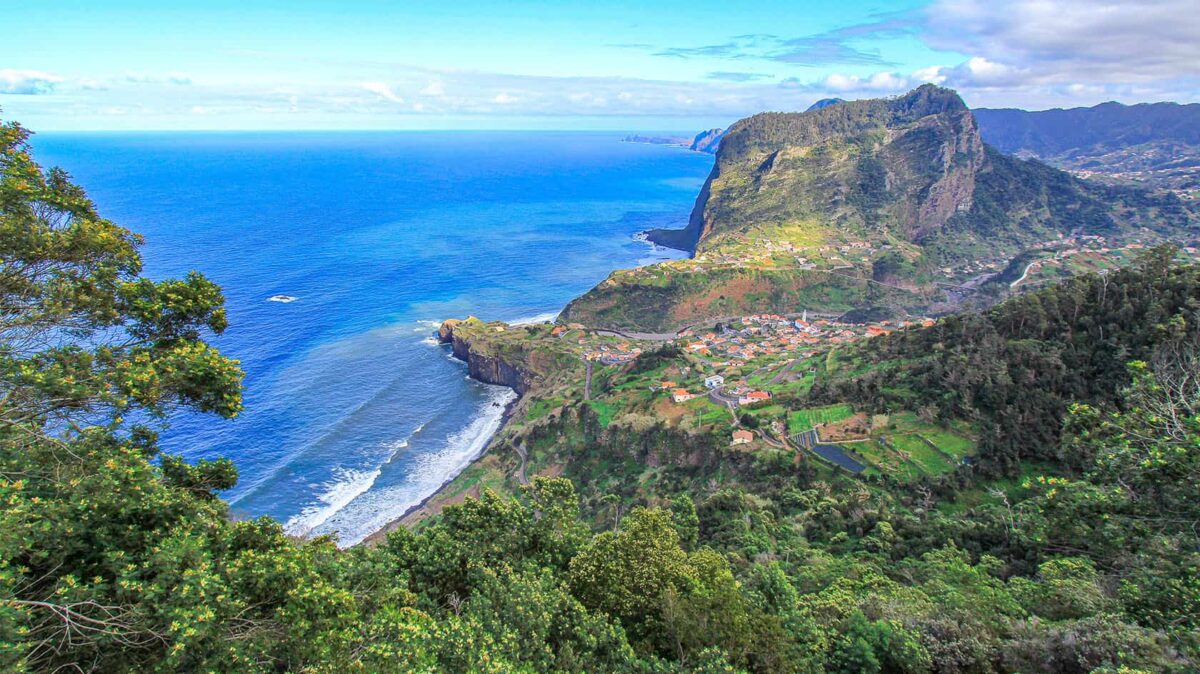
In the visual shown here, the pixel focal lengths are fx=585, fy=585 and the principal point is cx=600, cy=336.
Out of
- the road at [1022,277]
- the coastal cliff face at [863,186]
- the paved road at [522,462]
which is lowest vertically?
the paved road at [522,462]

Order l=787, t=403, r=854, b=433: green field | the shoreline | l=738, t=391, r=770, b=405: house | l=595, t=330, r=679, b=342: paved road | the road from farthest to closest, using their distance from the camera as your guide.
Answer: the road, l=595, t=330, r=679, b=342: paved road, l=738, t=391, r=770, b=405: house, l=787, t=403, r=854, b=433: green field, the shoreline

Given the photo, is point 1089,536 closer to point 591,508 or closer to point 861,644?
point 861,644

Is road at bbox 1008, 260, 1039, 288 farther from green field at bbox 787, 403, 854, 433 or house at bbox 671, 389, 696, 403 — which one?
green field at bbox 787, 403, 854, 433

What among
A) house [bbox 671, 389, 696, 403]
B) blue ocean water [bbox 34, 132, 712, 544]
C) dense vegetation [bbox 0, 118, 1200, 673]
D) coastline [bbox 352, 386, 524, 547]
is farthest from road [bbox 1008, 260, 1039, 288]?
dense vegetation [bbox 0, 118, 1200, 673]

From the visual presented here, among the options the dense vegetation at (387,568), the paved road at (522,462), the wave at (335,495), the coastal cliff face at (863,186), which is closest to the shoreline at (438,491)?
the paved road at (522,462)

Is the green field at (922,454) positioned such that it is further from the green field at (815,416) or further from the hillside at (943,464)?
the green field at (815,416)

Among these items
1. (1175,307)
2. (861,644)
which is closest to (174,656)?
(861,644)
